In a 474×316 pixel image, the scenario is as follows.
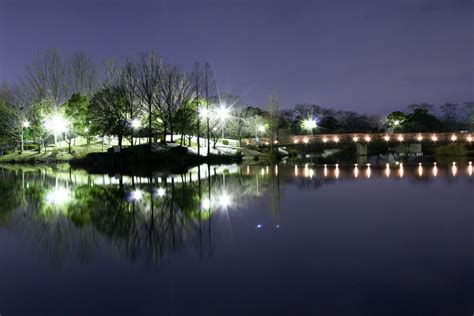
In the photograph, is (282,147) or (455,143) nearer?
(455,143)

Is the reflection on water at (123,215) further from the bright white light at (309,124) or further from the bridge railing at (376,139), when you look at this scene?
the bright white light at (309,124)

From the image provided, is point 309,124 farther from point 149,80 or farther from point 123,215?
point 123,215

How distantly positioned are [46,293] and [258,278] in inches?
159

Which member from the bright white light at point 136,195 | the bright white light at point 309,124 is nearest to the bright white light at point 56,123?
the bright white light at point 136,195

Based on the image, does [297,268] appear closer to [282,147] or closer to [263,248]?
[263,248]

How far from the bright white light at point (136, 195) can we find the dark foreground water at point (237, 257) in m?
0.89

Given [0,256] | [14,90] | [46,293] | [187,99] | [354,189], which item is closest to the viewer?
[46,293]

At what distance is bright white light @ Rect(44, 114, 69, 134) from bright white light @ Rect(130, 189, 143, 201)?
47554 mm

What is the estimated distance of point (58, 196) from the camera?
23.3 meters

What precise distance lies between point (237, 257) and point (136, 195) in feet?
42.3

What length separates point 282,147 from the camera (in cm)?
8350

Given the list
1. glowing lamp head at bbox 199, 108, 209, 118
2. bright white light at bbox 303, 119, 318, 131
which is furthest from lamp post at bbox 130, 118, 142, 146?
bright white light at bbox 303, 119, 318, 131

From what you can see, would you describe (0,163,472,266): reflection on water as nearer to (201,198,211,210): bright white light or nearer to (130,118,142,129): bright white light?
(201,198,211,210): bright white light

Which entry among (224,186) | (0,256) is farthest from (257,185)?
(0,256)
